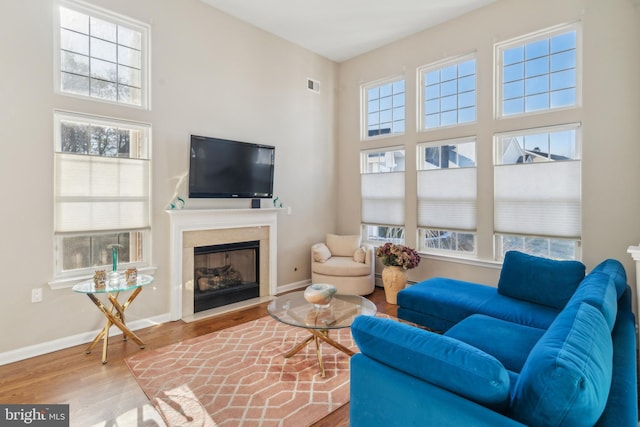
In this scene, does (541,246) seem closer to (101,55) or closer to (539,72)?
(539,72)

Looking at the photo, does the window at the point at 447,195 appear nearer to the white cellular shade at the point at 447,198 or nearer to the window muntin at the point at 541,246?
the white cellular shade at the point at 447,198

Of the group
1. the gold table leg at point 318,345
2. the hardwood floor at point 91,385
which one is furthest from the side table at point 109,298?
the gold table leg at point 318,345

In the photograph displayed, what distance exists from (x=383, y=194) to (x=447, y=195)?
41.0 inches

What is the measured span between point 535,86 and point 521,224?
164cm

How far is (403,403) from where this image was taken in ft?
4.49

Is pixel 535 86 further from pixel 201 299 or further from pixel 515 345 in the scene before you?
pixel 201 299

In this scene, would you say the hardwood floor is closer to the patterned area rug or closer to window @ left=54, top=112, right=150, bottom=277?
the patterned area rug

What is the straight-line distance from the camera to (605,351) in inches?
48.7

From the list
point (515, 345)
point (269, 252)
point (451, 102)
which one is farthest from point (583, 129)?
point (269, 252)

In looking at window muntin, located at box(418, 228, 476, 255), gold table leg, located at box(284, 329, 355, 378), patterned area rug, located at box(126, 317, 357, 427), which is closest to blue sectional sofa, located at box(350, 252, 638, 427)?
patterned area rug, located at box(126, 317, 357, 427)

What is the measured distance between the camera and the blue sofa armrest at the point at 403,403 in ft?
3.81

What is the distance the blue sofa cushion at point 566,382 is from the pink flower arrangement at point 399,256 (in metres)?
3.24

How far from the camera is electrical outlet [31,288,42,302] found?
303cm

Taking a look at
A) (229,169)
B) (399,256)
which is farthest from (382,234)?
(229,169)
